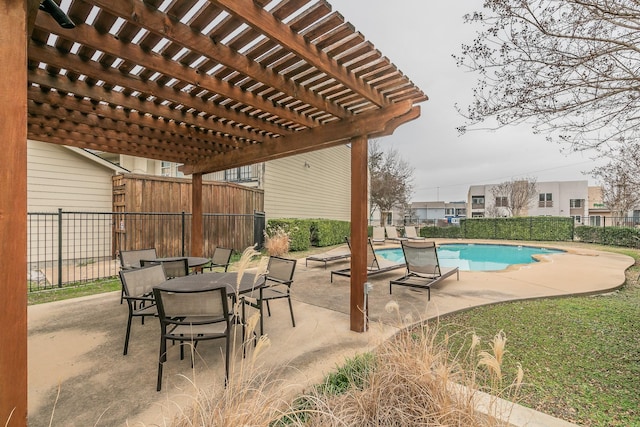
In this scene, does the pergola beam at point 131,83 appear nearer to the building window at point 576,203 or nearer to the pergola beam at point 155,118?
the pergola beam at point 155,118

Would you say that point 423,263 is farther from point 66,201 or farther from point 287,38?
point 66,201

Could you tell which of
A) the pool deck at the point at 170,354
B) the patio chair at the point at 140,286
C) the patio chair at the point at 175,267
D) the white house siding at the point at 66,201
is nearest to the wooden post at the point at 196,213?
the pool deck at the point at 170,354

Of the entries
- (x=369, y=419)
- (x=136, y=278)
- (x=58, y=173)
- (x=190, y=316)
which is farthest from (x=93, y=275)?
(x=369, y=419)

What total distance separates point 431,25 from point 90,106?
17.4 feet

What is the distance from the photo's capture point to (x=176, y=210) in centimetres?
932

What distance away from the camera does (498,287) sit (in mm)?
5797

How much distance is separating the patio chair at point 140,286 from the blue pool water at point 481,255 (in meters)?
9.98

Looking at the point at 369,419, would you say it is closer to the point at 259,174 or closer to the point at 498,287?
the point at 498,287

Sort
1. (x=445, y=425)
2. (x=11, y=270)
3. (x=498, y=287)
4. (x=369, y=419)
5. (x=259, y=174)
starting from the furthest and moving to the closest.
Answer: (x=259, y=174), (x=498, y=287), (x=369, y=419), (x=445, y=425), (x=11, y=270)

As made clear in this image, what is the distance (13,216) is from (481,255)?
15.5 metres

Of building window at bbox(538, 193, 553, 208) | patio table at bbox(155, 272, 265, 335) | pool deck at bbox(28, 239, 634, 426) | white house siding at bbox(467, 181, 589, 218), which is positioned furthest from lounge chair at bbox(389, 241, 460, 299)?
building window at bbox(538, 193, 553, 208)

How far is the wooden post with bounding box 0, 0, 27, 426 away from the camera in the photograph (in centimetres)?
130

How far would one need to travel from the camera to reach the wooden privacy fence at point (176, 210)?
8375 millimetres

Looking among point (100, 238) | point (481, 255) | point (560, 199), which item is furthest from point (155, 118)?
point (560, 199)
